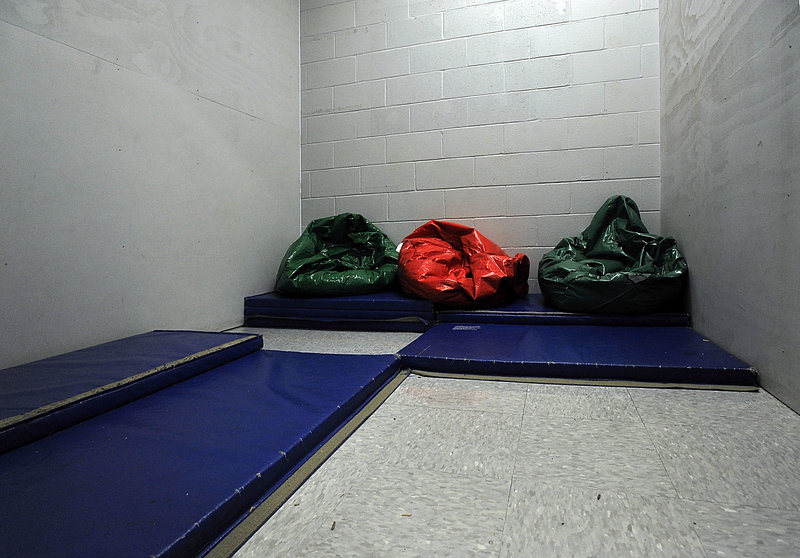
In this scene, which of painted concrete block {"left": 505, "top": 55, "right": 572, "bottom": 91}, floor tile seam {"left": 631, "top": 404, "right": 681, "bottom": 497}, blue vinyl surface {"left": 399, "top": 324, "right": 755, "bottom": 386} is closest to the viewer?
floor tile seam {"left": 631, "top": 404, "right": 681, "bottom": 497}

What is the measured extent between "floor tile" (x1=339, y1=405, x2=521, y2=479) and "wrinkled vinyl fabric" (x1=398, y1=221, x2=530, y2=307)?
1.28 metres

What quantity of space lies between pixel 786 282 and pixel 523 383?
0.90 meters

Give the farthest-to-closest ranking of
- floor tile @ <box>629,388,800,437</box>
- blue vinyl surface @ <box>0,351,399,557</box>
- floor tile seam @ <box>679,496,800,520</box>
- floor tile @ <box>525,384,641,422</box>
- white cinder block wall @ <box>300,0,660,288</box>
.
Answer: white cinder block wall @ <box>300,0,660,288</box>
floor tile @ <box>525,384,641,422</box>
floor tile @ <box>629,388,800,437</box>
floor tile seam @ <box>679,496,800,520</box>
blue vinyl surface @ <box>0,351,399,557</box>

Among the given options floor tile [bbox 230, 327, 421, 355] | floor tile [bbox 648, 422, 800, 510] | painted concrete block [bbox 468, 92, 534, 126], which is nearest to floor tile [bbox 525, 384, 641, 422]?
floor tile [bbox 648, 422, 800, 510]

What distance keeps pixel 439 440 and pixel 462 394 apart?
407mm

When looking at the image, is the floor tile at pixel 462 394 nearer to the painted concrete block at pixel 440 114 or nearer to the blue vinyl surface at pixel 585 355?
the blue vinyl surface at pixel 585 355

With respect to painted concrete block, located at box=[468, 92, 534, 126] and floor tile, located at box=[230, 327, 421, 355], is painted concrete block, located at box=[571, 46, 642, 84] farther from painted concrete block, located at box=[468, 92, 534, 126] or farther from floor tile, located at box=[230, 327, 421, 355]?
floor tile, located at box=[230, 327, 421, 355]

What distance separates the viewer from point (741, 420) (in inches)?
53.6

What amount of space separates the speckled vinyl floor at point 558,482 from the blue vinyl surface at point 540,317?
890 millimetres

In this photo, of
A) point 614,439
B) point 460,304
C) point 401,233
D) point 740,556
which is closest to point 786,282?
point 614,439

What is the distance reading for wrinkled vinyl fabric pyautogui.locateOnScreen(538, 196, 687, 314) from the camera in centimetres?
243

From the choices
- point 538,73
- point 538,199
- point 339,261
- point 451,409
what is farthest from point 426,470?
point 538,73

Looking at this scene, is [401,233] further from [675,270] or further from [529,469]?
[529,469]

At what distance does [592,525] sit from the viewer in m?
0.89
